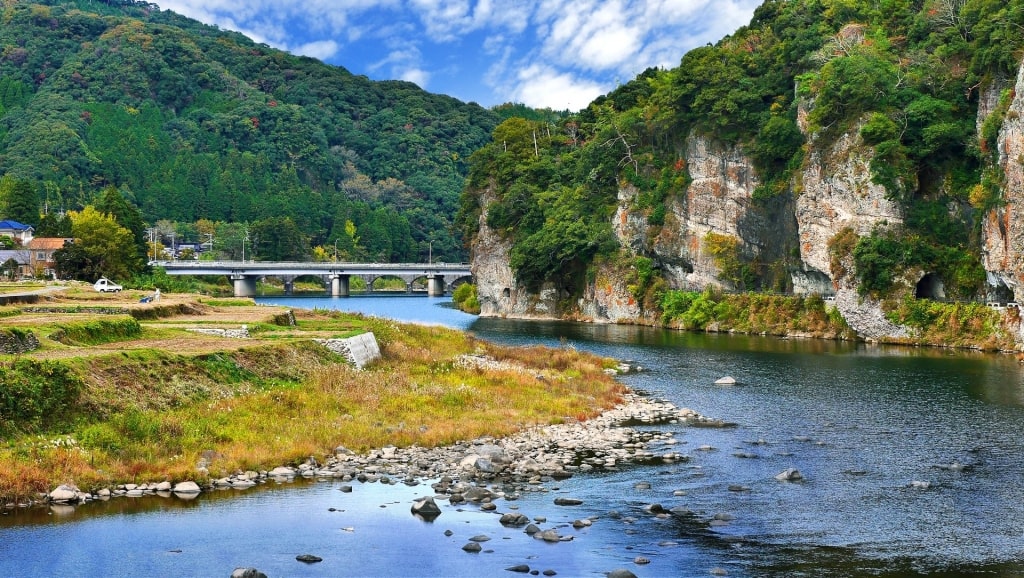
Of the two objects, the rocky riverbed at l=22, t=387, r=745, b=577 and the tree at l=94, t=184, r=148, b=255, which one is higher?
the tree at l=94, t=184, r=148, b=255

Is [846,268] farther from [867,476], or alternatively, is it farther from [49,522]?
[49,522]

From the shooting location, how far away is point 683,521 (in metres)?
26.6

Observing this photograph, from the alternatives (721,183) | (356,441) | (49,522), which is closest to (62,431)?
(49,522)

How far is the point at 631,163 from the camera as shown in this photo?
375 feet

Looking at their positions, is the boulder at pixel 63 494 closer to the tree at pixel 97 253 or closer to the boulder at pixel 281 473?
the boulder at pixel 281 473

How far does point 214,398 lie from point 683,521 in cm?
1934

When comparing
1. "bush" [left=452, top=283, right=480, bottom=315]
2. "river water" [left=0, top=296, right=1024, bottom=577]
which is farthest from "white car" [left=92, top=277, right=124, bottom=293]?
"bush" [left=452, top=283, right=480, bottom=315]

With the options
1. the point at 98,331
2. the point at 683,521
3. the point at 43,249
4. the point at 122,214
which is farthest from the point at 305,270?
the point at 683,521

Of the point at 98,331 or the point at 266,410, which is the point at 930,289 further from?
the point at 98,331

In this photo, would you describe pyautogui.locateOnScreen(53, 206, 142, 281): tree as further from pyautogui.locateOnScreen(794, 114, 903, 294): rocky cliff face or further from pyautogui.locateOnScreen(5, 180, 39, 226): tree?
pyautogui.locateOnScreen(794, 114, 903, 294): rocky cliff face

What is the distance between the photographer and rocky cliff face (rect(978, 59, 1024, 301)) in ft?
226

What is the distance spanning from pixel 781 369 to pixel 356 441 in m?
35.6

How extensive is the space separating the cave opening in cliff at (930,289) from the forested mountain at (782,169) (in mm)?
184

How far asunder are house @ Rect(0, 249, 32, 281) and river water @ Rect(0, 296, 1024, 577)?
80.1 meters
